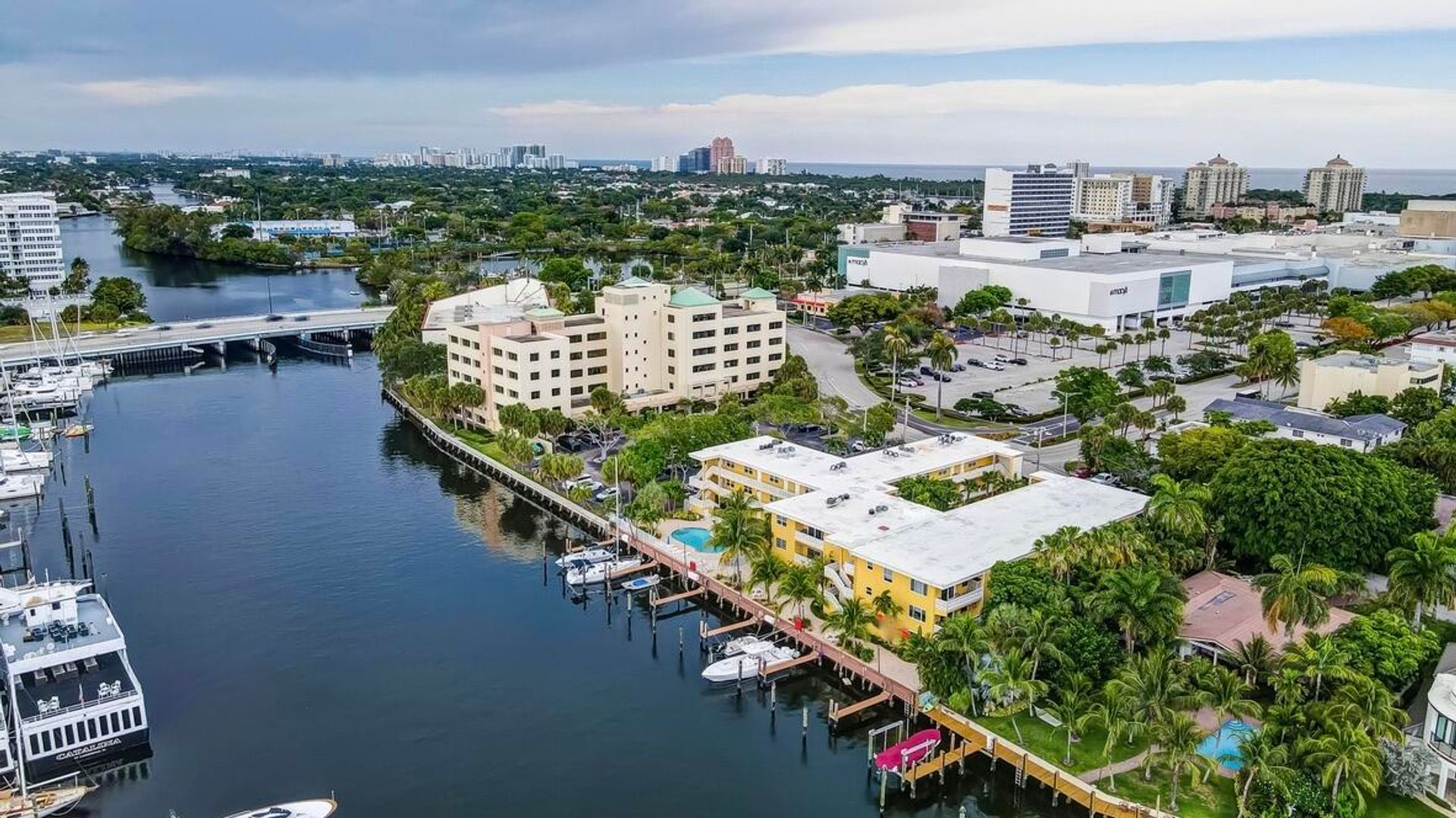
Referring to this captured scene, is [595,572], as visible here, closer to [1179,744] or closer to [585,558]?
[585,558]

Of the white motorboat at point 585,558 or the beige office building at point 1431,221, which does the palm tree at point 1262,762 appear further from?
the beige office building at point 1431,221

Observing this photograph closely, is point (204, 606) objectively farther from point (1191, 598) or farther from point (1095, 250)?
Result: point (1095, 250)

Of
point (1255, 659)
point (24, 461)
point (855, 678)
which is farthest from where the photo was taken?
point (24, 461)

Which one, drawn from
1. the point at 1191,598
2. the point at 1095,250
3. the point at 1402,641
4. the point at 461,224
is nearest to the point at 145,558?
the point at 1191,598

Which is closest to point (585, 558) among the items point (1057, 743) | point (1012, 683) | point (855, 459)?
point (855, 459)

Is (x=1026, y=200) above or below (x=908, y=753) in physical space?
above

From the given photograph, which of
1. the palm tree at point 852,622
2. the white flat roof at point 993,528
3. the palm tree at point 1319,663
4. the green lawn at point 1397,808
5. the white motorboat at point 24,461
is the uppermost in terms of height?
the white flat roof at point 993,528

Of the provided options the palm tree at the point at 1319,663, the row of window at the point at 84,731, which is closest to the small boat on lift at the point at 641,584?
the row of window at the point at 84,731

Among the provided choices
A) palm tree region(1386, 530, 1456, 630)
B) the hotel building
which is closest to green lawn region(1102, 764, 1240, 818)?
the hotel building
